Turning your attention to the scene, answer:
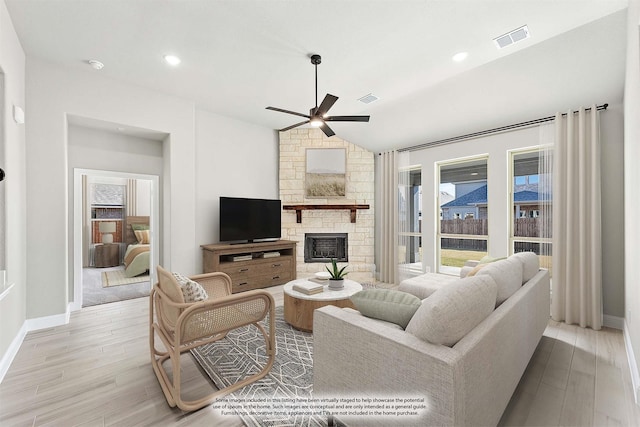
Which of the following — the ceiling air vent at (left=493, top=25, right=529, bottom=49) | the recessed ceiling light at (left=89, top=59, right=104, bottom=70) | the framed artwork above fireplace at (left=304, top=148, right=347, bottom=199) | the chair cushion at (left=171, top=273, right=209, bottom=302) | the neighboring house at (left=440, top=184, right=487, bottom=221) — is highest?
the recessed ceiling light at (left=89, top=59, right=104, bottom=70)

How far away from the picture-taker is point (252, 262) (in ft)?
14.9

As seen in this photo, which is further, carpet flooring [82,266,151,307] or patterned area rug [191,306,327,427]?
carpet flooring [82,266,151,307]

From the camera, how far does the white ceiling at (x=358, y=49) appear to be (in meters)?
2.34

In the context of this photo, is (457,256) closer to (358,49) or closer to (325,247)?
(325,247)

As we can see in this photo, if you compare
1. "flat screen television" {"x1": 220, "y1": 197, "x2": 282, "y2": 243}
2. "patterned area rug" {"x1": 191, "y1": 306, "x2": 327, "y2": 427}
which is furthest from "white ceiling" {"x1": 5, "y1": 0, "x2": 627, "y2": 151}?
"patterned area rug" {"x1": 191, "y1": 306, "x2": 327, "y2": 427}

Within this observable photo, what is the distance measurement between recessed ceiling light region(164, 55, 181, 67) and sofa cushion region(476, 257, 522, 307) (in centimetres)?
351

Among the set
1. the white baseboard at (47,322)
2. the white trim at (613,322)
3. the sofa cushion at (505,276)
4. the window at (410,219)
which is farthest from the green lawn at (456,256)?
the white baseboard at (47,322)

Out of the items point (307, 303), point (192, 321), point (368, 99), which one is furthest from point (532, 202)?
point (192, 321)

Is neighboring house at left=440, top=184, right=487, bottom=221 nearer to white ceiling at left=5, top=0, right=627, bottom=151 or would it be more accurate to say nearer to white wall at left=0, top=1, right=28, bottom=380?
white ceiling at left=5, top=0, right=627, bottom=151

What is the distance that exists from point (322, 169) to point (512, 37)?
3.38 m

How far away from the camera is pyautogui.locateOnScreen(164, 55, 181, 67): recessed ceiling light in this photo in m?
3.03

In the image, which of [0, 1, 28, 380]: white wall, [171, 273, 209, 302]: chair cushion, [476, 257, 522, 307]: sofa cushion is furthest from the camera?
[0, 1, 28, 380]: white wall

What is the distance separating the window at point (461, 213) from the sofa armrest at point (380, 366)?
3.59 meters

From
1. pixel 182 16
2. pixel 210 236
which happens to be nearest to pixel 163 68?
pixel 182 16
